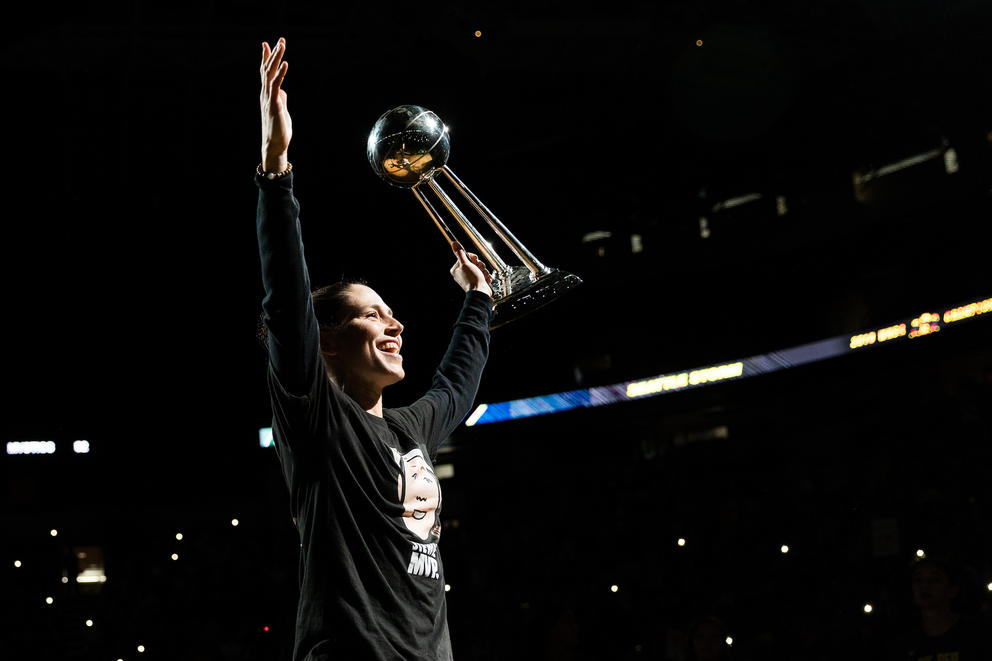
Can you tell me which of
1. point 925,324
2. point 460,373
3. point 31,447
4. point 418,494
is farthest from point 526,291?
point 31,447

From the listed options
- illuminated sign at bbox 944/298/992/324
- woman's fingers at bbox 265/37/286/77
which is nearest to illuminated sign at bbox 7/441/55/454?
illuminated sign at bbox 944/298/992/324

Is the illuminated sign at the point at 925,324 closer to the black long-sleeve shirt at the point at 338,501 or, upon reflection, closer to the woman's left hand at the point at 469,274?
the woman's left hand at the point at 469,274

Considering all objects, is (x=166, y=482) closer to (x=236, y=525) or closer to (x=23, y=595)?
(x=236, y=525)

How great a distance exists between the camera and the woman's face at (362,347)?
2.13 metres

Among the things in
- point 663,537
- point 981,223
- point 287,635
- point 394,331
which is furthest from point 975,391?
point 394,331

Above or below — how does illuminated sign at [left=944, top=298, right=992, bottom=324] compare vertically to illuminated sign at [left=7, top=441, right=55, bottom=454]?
below

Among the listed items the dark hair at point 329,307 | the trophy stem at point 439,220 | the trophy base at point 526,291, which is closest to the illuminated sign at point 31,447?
the trophy stem at point 439,220

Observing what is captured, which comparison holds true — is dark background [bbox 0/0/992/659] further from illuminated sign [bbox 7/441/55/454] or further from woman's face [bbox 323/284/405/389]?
woman's face [bbox 323/284/405/389]

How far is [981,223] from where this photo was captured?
10.7 m

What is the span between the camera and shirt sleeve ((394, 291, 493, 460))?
2.37m

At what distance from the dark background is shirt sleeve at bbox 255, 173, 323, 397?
6213mm

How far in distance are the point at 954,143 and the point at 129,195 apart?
28.9 ft

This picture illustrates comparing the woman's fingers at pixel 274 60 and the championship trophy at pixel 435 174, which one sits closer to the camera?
the woman's fingers at pixel 274 60

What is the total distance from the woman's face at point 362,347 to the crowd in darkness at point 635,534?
3690 mm
